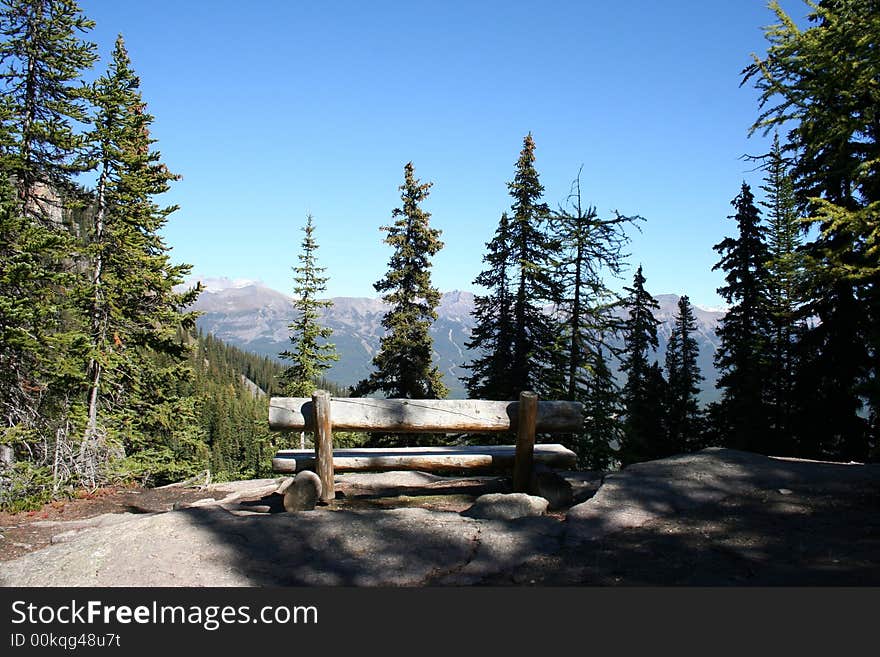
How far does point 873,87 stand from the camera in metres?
8.56

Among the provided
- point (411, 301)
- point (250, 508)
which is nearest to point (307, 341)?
point (411, 301)

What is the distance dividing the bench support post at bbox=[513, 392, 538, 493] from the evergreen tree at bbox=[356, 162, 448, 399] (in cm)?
1323

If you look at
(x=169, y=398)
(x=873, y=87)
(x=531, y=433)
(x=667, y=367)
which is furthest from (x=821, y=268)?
(x=667, y=367)

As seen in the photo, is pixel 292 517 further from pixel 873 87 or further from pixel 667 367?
pixel 667 367

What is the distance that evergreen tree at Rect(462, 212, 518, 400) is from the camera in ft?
67.2

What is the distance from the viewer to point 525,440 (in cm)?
793

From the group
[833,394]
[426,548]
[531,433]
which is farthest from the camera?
[833,394]

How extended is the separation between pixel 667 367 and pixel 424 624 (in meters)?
33.1

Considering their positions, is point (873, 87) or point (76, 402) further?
point (76, 402)

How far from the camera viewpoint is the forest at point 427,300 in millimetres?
9523

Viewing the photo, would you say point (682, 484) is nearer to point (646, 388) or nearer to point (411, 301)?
point (411, 301)

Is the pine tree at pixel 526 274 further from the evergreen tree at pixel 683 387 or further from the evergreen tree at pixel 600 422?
the evergreen tree at pixel 683 387

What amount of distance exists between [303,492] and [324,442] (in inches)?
34.4

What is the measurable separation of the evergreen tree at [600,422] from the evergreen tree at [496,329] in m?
5.41
